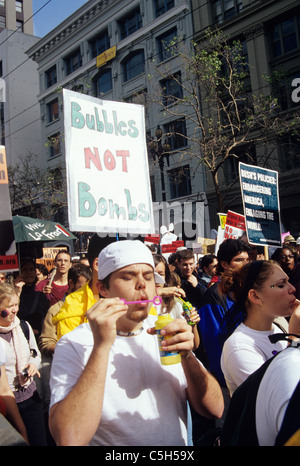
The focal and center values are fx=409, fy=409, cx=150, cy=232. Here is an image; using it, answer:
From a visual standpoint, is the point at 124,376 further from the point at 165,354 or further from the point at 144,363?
the point at 165,354

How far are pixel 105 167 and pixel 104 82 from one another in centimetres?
2854

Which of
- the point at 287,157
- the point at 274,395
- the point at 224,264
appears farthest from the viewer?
the point at 287,157

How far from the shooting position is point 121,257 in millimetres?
1894

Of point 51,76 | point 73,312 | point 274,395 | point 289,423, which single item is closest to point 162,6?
point 51,76

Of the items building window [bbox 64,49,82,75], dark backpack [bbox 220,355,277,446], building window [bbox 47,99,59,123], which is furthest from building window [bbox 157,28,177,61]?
dark backpack [bbox 220,355,277,446]

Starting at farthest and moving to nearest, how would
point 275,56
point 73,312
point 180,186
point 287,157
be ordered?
point 180,186 < point 275,56 < point 287,157 < point 73,312

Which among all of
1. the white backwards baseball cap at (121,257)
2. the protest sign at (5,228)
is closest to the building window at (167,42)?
the protest sign at (5,228)

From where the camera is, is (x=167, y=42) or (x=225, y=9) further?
(x=167, y=42)

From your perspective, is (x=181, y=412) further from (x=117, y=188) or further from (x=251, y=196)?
(x=251, y=196)

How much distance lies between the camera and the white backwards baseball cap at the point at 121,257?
1.89 metres

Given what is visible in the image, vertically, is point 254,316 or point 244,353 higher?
point 254,316

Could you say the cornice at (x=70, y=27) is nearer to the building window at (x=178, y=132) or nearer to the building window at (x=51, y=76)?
the building window at (x=51, y=76)

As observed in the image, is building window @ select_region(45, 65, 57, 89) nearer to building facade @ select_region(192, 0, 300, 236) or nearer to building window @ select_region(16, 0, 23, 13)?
building facade @ select_region(192, 0, 300, 236)

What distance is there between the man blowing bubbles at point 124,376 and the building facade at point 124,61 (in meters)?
19.4
